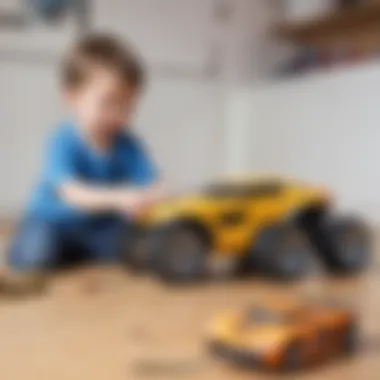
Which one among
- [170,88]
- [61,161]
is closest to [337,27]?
[170,88]

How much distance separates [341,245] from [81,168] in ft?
1.54

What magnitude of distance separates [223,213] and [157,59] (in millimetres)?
1172

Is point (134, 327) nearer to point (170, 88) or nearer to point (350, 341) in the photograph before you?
point (350, 341)

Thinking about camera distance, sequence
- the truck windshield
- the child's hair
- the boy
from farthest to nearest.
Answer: the child's hair, the boy, the truck windshield

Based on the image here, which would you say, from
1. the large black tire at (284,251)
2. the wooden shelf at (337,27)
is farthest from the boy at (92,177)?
the wooden shelf at (337,27)

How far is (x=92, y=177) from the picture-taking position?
4.52 feet

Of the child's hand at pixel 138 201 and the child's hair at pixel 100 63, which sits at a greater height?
the child's hair at pixel 100 63

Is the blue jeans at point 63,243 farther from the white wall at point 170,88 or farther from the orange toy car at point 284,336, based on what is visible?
the white wall at point 170,88

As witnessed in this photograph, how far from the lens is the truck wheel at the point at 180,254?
106 cm

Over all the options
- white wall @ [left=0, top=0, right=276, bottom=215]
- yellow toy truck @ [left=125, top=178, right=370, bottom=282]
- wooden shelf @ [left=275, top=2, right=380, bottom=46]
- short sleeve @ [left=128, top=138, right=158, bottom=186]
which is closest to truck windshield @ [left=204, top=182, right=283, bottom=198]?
yellow toy truck @ [left=125, top=178, right=370, bottom=282]

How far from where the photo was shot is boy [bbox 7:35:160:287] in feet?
4.15

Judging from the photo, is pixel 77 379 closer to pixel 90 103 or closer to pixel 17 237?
pixel 17 237

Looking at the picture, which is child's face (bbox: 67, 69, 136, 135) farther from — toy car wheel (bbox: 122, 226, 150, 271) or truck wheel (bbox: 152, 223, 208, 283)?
truck wheel (bbox: 152, 223, 208, 283)

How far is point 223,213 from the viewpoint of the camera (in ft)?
3.66
